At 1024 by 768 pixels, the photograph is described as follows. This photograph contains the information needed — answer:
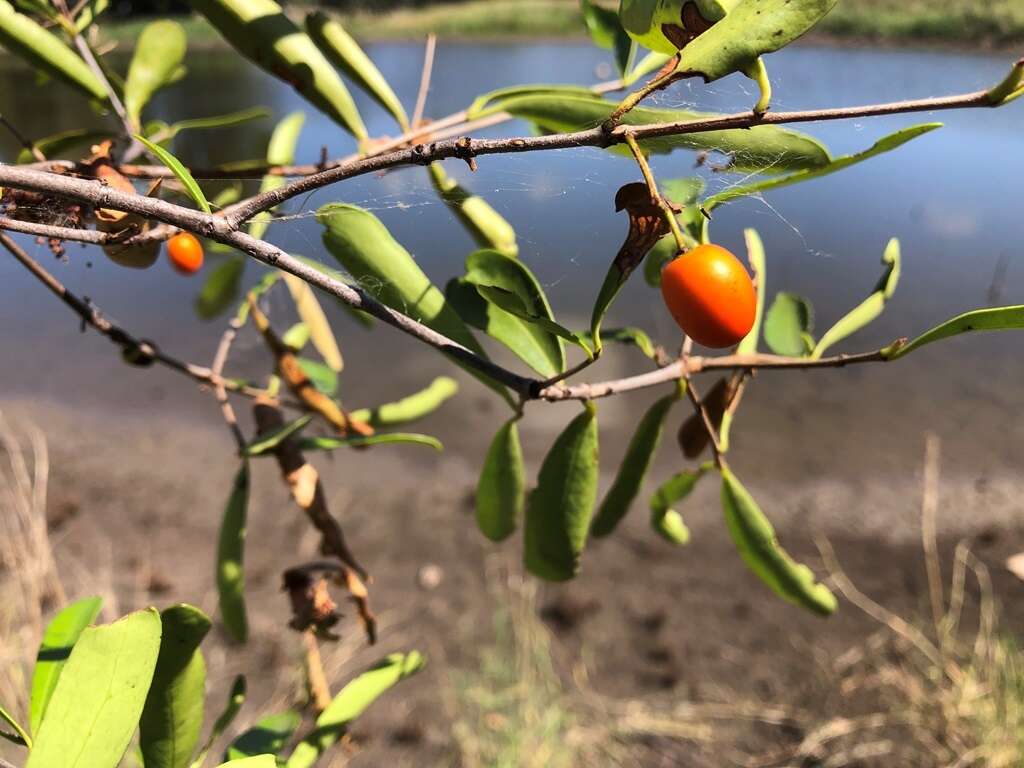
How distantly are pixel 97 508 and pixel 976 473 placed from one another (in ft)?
10.1

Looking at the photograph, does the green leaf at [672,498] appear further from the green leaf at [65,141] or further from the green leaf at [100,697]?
the green leaf at [65,141]

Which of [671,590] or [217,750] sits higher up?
[217,750]

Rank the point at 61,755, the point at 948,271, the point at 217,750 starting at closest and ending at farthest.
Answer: the point at 61,755, the point at 217,750, the point at 948,271

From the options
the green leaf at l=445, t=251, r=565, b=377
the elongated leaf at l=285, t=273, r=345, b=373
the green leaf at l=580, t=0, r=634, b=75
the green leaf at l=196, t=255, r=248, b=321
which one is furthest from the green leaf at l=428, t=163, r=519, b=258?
the green leaf at l=196, t=255, r=248, b=321

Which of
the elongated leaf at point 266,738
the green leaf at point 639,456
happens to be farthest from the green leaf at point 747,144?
the elongated leaf at point 266,738

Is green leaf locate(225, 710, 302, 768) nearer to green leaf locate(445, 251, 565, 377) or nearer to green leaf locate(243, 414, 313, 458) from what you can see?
green leaf locate(243, 414, 313, 458)

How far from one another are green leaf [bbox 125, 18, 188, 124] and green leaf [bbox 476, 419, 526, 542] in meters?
0.47

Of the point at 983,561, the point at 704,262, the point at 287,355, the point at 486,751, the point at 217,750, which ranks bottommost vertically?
the point at 983,561

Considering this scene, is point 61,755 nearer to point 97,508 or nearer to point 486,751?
point 486,751

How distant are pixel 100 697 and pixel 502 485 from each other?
332 mm

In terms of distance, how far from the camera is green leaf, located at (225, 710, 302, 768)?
0.50m

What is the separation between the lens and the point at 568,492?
0.55 m

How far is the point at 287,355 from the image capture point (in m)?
0.72

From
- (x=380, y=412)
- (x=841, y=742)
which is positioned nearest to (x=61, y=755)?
(x=380, y=412)
